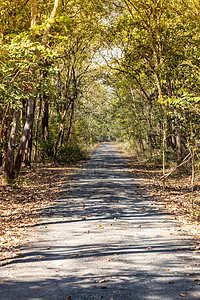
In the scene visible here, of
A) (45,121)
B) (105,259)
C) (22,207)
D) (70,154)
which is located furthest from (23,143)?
(70,154)

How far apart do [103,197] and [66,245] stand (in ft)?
18.9

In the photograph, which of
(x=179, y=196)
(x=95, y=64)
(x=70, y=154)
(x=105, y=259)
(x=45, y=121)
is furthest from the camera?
(x=95, y=64)

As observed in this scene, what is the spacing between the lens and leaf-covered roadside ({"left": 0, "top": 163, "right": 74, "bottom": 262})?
7.42 metres

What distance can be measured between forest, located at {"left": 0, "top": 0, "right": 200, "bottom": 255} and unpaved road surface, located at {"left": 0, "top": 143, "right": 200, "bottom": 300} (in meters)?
2.96

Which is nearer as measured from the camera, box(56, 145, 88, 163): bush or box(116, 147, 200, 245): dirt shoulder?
box(116, 147, 200, 245): dirt shoulder

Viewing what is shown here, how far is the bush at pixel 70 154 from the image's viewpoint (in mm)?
26203

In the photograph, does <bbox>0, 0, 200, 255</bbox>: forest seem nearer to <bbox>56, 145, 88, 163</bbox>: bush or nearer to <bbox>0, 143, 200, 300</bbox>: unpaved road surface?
<bbox>56, 145, 88, 163</bbox>: bush

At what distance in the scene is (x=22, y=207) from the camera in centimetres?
1088

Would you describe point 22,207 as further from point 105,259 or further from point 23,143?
point 105,259

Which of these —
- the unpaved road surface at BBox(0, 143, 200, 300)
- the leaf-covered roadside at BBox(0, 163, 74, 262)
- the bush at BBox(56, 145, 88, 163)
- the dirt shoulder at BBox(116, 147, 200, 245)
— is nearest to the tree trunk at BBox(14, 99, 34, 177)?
the leaf-covered roadside at BBox(0, 163, 74, 262)

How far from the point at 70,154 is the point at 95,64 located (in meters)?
8.53

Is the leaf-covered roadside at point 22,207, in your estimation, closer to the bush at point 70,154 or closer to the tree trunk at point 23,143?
the tree trunk at point 23,143

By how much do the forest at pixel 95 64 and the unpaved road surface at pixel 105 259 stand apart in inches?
117

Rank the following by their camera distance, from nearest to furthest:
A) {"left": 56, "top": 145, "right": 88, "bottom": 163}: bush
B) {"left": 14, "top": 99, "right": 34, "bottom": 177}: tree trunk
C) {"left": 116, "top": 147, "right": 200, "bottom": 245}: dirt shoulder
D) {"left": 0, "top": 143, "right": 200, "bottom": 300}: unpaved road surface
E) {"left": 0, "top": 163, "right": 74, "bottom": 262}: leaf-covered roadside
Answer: {"left": 0, "top": 143, "right": 200, "bottom": 300}: unpaved road surface
{"left": 0, "top": 163, "right": 74, "bottom": 262}: leaf-covered roadside
{"left": 116, "top": 147, "right": 200, "bottom": 245}: dirt shoulder
{"left": 14, "top": 99, "right": 34, "bottom": 177}: tree trunk
{"left": 56, "top": 145, "right": 88, "bottom": 163}: bush
